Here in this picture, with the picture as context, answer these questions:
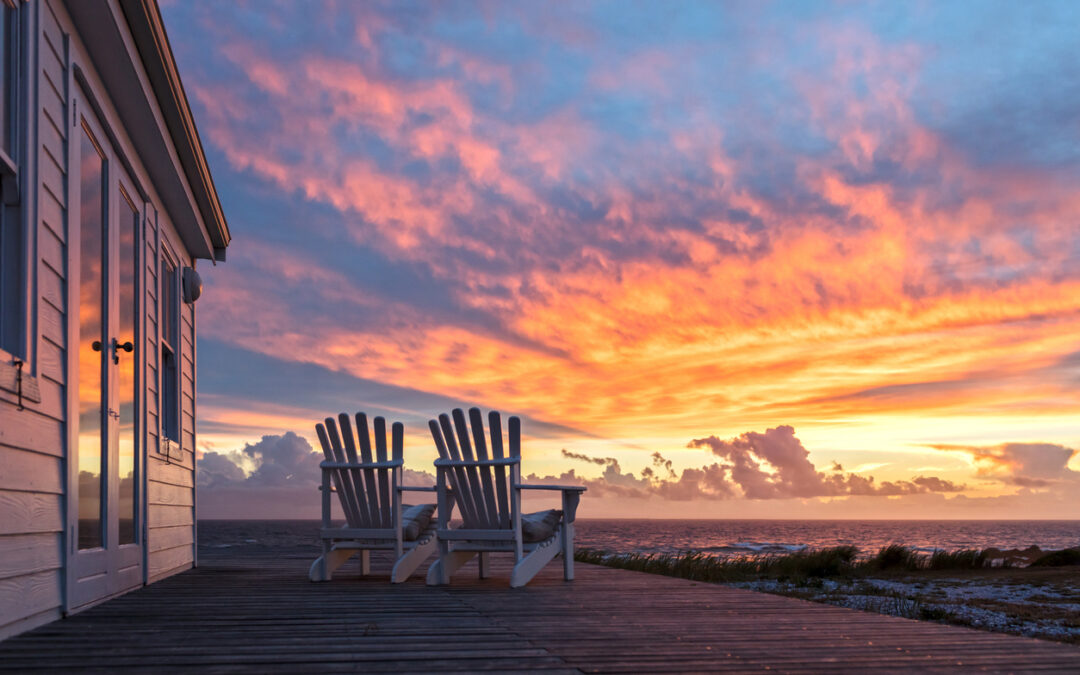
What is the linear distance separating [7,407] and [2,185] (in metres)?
0.84

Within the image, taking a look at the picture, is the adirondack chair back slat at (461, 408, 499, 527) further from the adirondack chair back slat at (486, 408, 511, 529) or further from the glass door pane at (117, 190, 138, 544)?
the glass door pane at (117, 190, 138, 544)

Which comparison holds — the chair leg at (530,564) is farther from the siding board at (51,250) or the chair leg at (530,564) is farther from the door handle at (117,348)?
the siding board at (51,250)

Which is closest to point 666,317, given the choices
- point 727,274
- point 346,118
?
point 727,274

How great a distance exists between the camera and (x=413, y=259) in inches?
480

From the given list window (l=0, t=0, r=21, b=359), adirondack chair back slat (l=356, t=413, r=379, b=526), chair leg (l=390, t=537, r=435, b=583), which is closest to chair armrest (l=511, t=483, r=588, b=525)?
chair leg (l=390, t=537, r=435, b=583)

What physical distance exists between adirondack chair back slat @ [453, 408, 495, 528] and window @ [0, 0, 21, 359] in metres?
2.80

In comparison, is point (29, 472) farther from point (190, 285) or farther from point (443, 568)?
point (190, 285)

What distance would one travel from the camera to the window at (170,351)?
666cm

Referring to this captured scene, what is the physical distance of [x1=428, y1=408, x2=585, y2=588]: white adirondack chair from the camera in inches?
215

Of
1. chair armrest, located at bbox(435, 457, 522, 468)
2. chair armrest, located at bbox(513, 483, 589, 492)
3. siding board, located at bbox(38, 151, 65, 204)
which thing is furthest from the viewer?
chair armrest, located at bbox(435, 457, 522, 468)

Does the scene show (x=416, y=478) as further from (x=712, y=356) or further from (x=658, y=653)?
(x=712, y=356)

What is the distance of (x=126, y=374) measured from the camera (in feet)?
16.7

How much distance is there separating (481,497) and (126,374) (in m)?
2.24

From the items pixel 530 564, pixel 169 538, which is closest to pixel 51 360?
pixel 530 564
